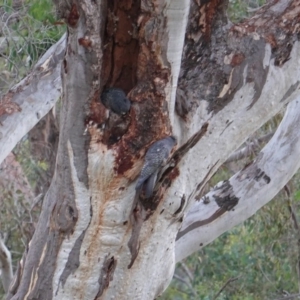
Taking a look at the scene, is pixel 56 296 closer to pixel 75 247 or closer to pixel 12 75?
pixel 75 247

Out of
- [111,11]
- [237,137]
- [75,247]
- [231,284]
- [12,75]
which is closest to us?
[111,11]

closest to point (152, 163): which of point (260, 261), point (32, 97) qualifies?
point (32, 97)

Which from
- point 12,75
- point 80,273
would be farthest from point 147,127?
point 12,75

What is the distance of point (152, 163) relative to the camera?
2107 mm

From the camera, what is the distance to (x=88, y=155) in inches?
85.4

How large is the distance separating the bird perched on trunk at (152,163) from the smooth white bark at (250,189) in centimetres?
93

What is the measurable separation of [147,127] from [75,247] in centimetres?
46

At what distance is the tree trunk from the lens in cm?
Answer: 208

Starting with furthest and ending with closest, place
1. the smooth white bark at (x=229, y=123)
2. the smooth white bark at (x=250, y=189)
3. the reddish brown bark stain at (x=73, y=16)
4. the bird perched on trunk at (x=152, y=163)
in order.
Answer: the smooth white bark at (x=250, y=189) → the smooth white bark at (x=229, y=123) → the bird perched on trunk at (x=152, y=163) → the reddish brown bark stain at (x=73, y=16)

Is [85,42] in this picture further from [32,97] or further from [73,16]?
[32,97]

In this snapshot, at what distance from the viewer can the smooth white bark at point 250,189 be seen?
3061mm

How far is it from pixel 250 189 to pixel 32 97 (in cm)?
120

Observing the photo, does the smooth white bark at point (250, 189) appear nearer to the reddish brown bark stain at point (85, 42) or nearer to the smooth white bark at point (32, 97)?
the smooth white bark at point (32, 97)

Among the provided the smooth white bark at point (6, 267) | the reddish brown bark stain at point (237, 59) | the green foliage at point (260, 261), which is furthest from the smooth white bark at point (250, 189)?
the green foliage at point (260, 261)
